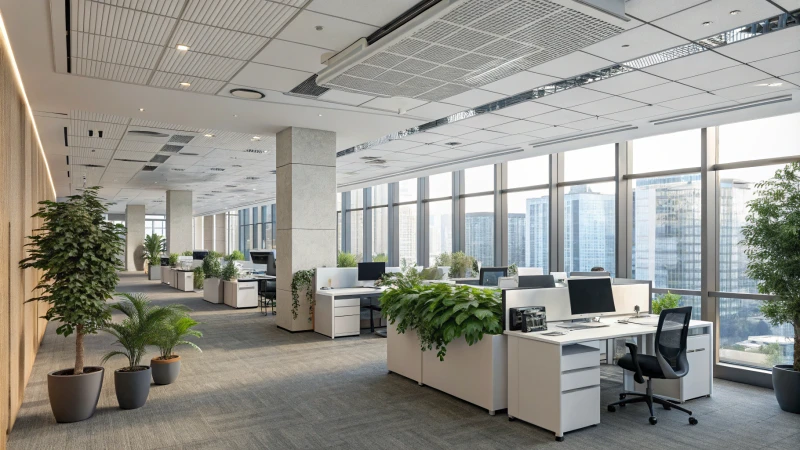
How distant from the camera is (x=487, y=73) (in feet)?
16.8

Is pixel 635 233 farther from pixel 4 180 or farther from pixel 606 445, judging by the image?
pixel 4 180

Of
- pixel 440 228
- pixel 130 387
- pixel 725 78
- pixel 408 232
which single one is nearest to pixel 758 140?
pixel 725 78

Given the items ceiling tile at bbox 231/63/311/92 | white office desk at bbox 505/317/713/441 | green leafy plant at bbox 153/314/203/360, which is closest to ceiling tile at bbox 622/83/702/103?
white office desk at bbox 505/317/713/441

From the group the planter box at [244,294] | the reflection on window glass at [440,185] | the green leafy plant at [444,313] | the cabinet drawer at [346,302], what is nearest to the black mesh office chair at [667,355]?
the green leafy plant at [444,313]

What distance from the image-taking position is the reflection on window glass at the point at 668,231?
309 inches

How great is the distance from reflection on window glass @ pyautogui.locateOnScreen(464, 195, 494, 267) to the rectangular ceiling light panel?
7.08 m

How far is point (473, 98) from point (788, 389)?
15.3 feet

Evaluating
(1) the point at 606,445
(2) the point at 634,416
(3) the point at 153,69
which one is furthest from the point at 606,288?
(3) the point at 153,69

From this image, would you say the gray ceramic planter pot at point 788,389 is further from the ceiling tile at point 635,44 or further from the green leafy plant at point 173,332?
the green leafy plant at point 173,332

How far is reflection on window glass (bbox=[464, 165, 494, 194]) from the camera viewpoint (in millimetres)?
12641

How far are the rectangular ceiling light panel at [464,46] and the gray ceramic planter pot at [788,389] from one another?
3.99 meters

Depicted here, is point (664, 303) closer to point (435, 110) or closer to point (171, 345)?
point (435, 110)

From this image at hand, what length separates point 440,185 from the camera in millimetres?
14438

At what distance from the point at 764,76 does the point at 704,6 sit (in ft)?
7.05
